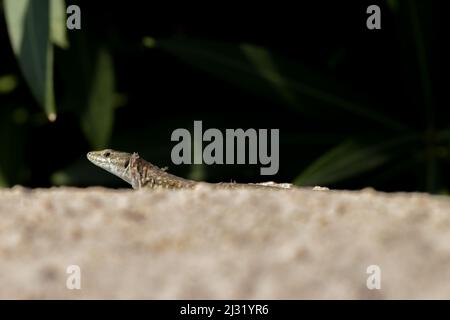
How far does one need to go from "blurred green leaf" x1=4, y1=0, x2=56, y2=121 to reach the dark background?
2.77ft

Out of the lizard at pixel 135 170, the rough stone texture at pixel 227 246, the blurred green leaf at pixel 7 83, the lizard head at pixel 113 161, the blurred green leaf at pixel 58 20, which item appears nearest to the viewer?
the rough stone texture at pixel 227 246

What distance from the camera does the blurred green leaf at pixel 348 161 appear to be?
4.66 m

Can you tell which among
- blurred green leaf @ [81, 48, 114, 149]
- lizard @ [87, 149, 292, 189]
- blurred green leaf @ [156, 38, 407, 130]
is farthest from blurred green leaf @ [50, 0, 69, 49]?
lizard @ [87, 149, 292, 189]

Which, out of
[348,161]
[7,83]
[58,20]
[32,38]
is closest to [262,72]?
[348,161]

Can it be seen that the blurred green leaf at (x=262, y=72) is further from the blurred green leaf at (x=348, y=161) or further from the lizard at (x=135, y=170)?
the lizard at (x=135, y=170)

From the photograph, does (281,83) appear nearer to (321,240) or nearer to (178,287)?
(321,240)

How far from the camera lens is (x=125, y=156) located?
185 inches

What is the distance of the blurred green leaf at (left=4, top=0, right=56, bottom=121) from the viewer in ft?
12.6

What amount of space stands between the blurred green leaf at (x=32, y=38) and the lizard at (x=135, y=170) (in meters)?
0.74

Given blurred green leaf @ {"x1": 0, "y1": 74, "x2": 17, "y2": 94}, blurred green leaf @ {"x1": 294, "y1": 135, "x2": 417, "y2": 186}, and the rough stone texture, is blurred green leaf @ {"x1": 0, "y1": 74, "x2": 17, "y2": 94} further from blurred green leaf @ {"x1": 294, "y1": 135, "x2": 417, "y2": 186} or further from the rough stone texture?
the rough stone texture

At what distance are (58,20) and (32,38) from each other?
1.21 ft

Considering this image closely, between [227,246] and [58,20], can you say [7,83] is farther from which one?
[227,246]

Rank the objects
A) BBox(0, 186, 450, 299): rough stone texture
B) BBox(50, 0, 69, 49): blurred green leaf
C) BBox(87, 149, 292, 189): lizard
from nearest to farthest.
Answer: BBox(0, 186, 450, 299): rough stone texture, BBox(50, 0, 69, 49): blurred green leaf, BBox(87, 149, 292, 189): lizard

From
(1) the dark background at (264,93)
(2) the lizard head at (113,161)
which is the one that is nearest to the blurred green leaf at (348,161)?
(1) the dark background at (264,93)
